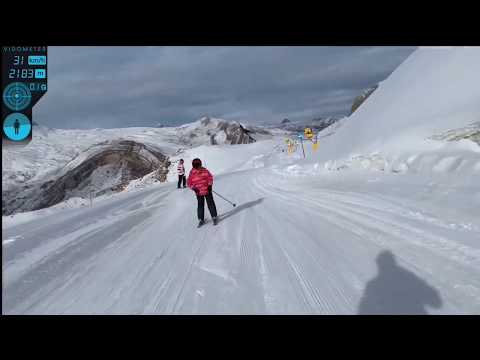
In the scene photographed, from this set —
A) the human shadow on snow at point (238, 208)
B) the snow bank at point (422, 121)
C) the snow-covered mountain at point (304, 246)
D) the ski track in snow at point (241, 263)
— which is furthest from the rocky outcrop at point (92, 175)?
the ski track in snow at point (241, 263)

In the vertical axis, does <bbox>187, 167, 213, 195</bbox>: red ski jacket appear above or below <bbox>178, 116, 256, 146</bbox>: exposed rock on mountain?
below

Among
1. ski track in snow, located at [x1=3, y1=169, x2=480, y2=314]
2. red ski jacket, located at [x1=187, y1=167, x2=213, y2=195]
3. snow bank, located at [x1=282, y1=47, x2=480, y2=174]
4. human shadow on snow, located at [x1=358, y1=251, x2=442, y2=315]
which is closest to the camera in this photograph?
human shadow on snow, located at [x1=358, y1=251, x2=442, y2=315]

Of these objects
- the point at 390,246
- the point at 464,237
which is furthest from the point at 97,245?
the point at 464,237

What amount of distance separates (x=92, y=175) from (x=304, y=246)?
166 ft

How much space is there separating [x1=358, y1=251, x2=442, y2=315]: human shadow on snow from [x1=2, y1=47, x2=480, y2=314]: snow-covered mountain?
0.6 inches

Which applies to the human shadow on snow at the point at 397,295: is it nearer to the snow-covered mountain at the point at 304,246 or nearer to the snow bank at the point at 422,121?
the snow-covered mountain at the point at 304,246

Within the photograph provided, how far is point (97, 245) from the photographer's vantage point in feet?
19.5

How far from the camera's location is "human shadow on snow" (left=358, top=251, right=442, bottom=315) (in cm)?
284

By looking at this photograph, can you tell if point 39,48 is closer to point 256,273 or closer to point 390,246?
point 256,273

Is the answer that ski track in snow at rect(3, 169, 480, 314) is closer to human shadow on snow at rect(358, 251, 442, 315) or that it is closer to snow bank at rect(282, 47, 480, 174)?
human shadow on snow at rect(358, 251, 442, 315)
